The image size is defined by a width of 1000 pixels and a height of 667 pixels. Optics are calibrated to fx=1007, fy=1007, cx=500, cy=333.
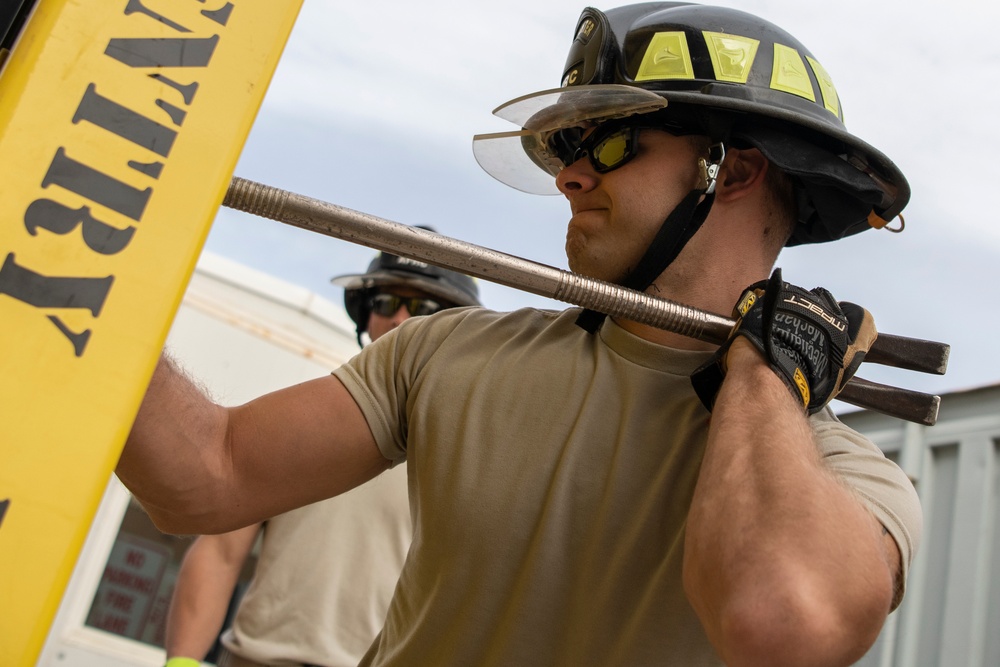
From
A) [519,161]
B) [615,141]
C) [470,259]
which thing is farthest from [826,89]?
[470,259]

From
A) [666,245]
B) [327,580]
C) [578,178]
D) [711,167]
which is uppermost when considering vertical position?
[711,167]

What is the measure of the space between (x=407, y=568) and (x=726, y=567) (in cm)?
80

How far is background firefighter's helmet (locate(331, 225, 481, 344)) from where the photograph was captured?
15.8 ft

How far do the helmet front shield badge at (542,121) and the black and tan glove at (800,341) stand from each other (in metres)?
0.53

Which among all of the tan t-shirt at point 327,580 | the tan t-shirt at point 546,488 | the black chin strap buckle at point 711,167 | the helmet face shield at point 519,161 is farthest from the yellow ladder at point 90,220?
the tan t-shirt at point 327,580

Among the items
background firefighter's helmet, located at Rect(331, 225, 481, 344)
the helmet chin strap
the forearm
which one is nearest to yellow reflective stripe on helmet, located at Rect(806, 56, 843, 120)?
the helmet chin strap

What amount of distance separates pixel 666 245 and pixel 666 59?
0.49 metres

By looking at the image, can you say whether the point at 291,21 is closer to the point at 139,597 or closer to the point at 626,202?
the point at 626,202

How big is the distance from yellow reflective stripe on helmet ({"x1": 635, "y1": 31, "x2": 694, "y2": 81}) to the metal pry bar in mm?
630

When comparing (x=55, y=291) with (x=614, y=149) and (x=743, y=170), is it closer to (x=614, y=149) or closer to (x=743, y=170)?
(x=614, y=149)

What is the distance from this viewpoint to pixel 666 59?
238 centimetres

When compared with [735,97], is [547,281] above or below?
below

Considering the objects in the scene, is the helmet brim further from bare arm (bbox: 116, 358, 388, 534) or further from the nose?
bare arm (bbox: 116, 358, 388, 534)

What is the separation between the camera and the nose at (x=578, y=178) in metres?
2.29
